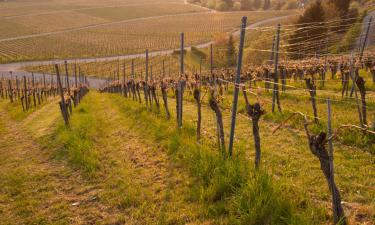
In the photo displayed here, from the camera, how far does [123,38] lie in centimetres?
8638

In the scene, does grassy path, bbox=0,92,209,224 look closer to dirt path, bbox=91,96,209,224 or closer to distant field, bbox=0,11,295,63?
dirt path, bbox=91,96,209,224

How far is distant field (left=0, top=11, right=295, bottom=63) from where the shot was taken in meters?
73.9

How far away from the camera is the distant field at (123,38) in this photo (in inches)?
2911

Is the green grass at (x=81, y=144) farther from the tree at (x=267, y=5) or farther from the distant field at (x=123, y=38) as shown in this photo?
the tree at (x=267, y=5)

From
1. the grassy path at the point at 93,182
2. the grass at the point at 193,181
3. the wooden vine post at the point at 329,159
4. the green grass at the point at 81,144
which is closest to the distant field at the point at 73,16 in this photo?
the green grass at the point at 81,144

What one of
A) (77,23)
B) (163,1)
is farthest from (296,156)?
(163,1)

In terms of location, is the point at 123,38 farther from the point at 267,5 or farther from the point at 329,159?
the point at 329,159

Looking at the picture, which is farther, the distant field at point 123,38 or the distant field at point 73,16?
the distant field at point 73,16

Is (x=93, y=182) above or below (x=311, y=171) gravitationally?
below

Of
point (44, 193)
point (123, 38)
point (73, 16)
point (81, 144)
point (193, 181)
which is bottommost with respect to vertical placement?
point (44, 193)

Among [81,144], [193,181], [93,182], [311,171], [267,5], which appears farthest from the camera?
[267,5]

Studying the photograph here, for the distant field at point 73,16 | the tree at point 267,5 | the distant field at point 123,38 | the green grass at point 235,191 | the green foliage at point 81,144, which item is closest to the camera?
the green grass at point 235,191

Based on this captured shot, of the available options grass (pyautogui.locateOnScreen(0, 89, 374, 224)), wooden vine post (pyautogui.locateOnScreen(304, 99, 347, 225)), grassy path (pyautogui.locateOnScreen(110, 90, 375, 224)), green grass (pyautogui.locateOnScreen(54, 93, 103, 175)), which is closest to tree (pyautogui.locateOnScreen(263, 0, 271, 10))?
green grass (pyautogui.locateOnScreen(54, 93, 103, 175))

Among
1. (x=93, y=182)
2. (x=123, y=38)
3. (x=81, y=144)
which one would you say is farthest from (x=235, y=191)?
(x=123, y=38)
